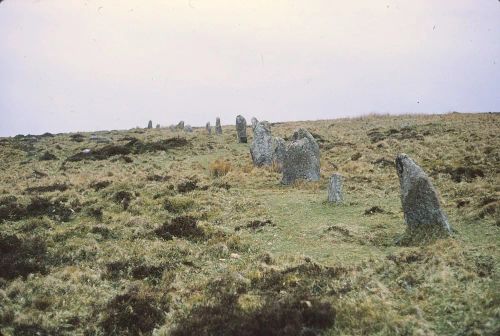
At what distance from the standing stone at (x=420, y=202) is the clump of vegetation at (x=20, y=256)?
35.2ft

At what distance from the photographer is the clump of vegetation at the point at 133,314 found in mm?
9266

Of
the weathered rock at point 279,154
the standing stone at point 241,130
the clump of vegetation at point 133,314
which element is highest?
the standing stone at point 241,130

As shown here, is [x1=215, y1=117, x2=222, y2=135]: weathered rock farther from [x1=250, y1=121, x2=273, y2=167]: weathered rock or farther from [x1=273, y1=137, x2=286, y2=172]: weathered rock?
[x1=273, y1=137, x2=286, y2=172]: weathered rock

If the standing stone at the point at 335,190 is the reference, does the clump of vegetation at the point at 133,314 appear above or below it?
below

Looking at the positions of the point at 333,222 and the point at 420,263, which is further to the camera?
the point at 333,222

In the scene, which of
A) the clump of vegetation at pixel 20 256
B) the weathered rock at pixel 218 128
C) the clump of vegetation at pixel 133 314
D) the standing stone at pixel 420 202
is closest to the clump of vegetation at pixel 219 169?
the clump of vegetation at pixel 20 256

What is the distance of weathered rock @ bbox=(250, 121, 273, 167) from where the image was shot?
103 feet

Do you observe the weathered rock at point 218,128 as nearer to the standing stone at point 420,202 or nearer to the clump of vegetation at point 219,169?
the clump of vegetation at point 219,169

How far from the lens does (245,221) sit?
17344 millimetres

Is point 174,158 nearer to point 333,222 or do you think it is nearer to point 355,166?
point 355,166

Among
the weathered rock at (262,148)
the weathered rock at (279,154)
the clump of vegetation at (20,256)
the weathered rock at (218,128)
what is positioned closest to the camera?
the clump of vegetation at (20,256)

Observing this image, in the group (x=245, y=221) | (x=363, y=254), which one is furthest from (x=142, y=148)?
(x=363, y=254)

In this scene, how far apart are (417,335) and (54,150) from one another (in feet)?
144

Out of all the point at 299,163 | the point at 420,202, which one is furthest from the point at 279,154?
the point at 420,202
